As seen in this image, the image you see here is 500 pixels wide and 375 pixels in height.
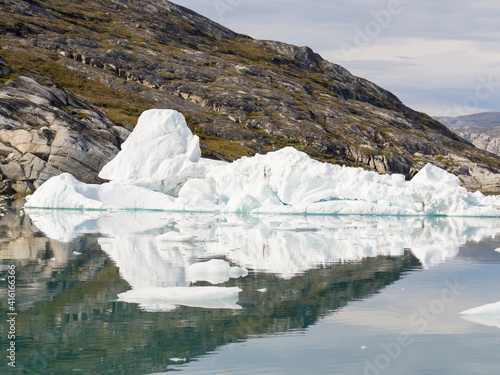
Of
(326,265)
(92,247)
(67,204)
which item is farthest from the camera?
(67,204)

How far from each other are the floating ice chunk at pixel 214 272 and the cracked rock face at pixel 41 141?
4565 cm

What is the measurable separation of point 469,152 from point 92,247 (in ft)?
484

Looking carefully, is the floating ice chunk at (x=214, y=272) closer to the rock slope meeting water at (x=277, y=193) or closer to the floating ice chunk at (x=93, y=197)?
the rock slope meeting water at (x=277, y=193)

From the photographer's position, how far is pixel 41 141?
195ft

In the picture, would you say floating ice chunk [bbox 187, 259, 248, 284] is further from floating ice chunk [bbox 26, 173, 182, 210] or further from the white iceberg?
floating ice chunk [bbox 26, 173, 182, 210]

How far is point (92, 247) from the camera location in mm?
21594

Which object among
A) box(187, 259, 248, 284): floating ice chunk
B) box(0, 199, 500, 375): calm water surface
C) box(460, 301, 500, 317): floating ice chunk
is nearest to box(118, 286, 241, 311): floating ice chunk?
box(0, 199, 500, 375): calm water surface

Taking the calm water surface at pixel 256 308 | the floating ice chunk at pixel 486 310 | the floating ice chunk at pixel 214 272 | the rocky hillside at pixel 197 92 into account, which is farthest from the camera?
the rocky hillside at pixel 197 92

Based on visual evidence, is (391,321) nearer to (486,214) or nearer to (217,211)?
(217,211)

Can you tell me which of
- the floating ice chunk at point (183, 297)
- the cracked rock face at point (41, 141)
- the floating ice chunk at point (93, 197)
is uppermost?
the cracked rock face at point (41, 141)

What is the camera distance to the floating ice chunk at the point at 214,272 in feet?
50.5

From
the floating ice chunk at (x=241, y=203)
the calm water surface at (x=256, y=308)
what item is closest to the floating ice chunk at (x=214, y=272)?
the calm water surface at (x=256, y=308)

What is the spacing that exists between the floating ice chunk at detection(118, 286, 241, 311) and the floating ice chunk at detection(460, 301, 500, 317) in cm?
496

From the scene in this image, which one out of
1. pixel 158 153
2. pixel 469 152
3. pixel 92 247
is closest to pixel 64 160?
pixel 158 153
